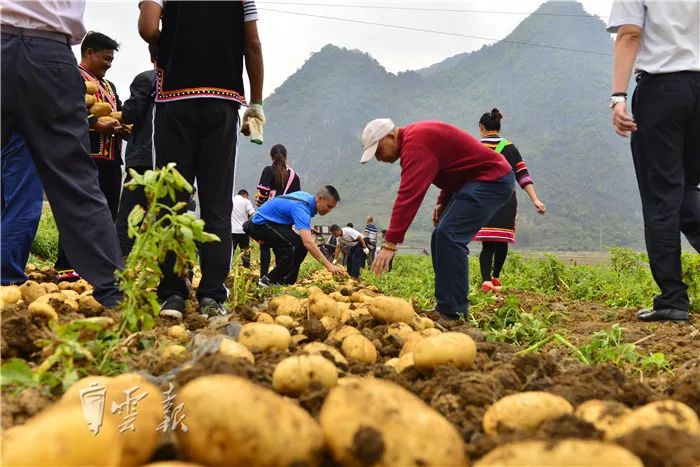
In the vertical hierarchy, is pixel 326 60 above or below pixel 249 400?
above

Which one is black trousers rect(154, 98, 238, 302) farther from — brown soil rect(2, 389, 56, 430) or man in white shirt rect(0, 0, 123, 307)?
brown soil rect(2, 389, 56, 430)

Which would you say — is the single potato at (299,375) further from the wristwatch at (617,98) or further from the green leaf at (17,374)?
the wristwatch at (617,98)

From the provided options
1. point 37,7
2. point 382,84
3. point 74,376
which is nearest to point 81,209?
point 37,7

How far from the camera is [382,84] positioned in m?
175

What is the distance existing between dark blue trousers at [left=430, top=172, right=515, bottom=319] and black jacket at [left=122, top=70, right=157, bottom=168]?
7.54ft

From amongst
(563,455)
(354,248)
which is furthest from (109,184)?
(354,248)

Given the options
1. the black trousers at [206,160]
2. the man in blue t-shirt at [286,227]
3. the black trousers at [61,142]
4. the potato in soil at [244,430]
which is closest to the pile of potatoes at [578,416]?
the potato in soil at [244,430]

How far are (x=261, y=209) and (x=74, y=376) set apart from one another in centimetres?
552

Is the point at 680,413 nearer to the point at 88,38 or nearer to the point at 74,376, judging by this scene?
the point at 74,376

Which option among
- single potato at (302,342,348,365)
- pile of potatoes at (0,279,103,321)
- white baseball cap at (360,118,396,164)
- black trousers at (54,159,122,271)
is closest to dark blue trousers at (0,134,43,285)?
black trousers at (54,159,122,271)

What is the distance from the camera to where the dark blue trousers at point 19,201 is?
3.74 m

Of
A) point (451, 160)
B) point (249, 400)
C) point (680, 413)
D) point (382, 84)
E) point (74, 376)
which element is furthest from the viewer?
point (382, 84)

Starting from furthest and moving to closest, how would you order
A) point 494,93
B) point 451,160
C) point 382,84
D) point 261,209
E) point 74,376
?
1. point 382,84
2. point 494,93
3. point 261,209
4. point 451,160
5. point 74,376

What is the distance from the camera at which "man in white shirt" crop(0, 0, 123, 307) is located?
2543 mm
